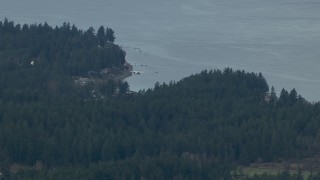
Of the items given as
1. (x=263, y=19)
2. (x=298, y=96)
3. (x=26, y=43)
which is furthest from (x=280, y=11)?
(x=298, y=96)

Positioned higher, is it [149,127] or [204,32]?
[204,32]

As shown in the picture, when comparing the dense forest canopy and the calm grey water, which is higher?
the calm grey water

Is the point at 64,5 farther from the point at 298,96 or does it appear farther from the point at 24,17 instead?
the point at 298,96

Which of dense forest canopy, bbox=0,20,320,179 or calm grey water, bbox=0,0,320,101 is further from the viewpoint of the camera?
calm grey water, bbox=0,0,320,101

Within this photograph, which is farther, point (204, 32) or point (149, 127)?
point (204, 32)
